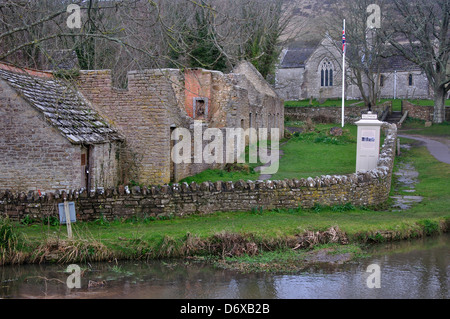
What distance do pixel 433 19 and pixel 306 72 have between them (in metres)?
30.6

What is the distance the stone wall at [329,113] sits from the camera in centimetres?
4991

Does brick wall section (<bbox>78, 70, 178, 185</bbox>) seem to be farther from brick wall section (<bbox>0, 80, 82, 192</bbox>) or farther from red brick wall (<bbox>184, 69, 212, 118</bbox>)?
red brick wall (<bbox>184, 69, 212, 118</bbox>)

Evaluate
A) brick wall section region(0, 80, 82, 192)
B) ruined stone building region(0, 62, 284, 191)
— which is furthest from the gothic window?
brick wall section region(0, 80, 82, 192)

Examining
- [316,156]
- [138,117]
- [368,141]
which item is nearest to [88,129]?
[138,117]

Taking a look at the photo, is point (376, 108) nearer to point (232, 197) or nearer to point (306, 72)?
point (306, 72)

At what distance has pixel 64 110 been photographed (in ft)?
50.3

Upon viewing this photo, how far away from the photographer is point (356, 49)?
2098 inches

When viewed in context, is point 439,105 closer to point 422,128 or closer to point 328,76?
point 422,128

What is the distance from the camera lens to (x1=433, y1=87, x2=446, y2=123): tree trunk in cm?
4659

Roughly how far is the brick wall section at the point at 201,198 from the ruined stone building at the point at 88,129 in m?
1.17

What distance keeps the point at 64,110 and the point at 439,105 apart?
135 feet

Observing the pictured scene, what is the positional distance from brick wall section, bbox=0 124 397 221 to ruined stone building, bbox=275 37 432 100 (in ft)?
166

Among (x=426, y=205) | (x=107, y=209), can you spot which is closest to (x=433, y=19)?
(x=426, y=205)

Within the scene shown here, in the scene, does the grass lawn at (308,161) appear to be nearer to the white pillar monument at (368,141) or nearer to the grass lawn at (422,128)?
the white pillar monument at (368,141)
